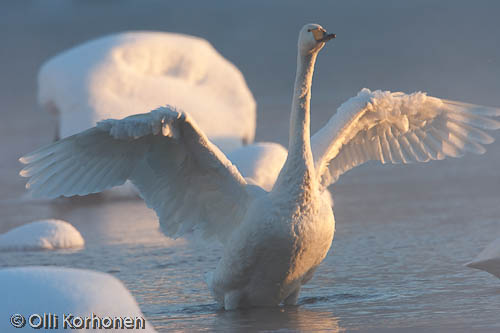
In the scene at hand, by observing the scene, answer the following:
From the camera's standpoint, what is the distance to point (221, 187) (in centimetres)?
814

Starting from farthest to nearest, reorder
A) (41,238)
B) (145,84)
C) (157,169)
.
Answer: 1. (145,84)
2. (41,238)
3. (157,169)

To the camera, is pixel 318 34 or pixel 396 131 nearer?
pixel 318 34

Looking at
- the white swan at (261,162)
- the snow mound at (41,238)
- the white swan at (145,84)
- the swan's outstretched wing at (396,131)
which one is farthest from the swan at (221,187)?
the white swan at (145,84)

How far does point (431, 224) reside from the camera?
12016 mm

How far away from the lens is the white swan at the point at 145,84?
16906mm

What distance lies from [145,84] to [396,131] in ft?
28.1

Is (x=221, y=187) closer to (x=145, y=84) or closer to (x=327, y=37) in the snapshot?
(x=327, y=37)

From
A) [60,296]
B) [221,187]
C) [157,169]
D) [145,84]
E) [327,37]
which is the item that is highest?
[145,84]

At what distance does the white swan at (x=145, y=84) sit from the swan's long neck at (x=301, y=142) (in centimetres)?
873

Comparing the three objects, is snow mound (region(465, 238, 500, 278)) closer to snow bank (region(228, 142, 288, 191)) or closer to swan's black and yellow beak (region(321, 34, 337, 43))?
swan's black and yellow beak (region(321, 34, 337, 43))

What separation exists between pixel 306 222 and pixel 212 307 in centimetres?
119

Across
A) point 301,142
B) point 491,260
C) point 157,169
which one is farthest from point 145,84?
point 491,260

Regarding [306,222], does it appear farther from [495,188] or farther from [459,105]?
[495,188]

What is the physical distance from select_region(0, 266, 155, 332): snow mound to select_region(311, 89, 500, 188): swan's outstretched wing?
3.74 meters
